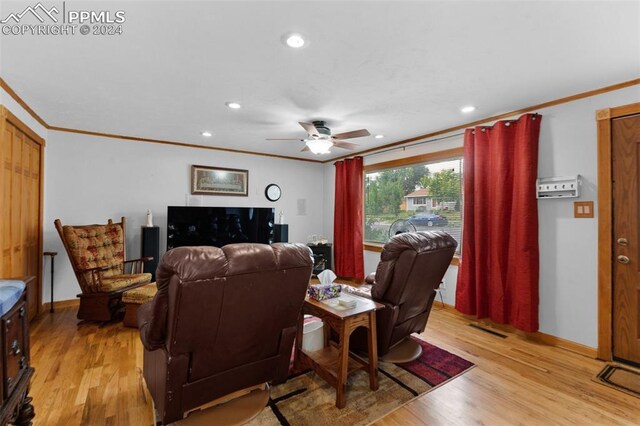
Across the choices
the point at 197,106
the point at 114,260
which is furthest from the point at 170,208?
the point at 197,106

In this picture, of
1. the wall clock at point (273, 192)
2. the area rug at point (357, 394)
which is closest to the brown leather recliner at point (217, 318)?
the area rug at point (357, 394)

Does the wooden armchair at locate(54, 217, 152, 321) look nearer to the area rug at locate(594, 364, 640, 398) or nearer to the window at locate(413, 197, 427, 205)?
the window at locate(413, 197, 427, 205)

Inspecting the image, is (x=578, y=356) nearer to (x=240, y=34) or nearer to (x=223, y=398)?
(x=223, y=398)

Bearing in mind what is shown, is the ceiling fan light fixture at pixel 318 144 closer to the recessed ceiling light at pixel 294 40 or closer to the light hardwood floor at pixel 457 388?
the recessed ceiling light at pixel 294 40

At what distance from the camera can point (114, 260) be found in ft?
12.2

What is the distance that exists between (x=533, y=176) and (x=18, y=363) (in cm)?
406

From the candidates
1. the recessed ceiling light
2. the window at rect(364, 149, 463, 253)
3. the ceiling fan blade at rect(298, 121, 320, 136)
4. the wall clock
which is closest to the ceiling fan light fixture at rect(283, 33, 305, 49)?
the recessed ceiling light

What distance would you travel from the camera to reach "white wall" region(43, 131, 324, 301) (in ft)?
12.8

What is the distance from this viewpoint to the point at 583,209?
277cm

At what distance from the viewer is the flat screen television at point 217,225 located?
14.2 ft

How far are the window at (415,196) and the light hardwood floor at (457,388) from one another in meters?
1.51

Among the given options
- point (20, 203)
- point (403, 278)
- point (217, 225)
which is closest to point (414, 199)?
point (403, 278)

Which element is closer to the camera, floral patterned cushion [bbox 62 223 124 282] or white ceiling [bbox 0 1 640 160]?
white ceiling [bbox 0 1 640 160]

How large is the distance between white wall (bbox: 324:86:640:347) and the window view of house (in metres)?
1.02
